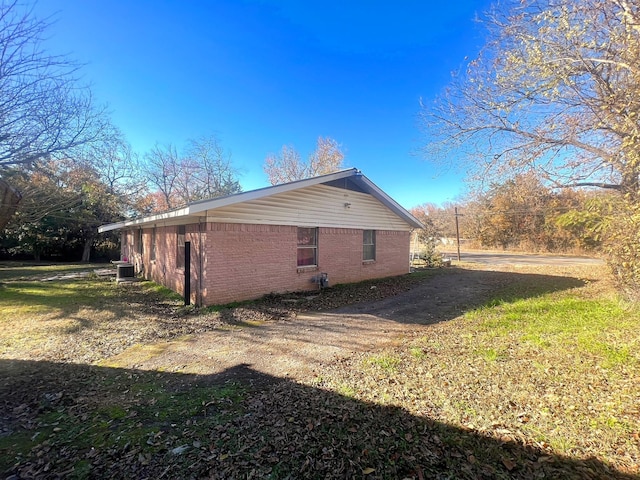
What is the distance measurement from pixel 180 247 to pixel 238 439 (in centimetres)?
800

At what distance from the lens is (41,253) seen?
936 inches

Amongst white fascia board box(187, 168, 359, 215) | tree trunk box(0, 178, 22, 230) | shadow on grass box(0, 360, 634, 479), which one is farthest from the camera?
white fascia board box(187, 168, 359, 215)

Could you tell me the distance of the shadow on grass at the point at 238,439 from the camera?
2.21 meters

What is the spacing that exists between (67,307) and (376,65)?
13726 millimetres

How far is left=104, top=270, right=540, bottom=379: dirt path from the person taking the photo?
171 inches

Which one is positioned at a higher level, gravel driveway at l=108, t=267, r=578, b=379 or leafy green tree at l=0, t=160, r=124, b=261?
leafy green tree at l=0, t=160, r=124, b=261

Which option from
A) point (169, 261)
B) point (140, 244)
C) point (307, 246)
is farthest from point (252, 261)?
point (140, 244)

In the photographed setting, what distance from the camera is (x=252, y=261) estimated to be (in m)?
8.34

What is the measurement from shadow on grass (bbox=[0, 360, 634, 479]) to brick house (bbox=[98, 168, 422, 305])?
432 cm

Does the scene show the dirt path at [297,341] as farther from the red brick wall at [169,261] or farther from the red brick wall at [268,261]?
the red brick wall at [169,261]

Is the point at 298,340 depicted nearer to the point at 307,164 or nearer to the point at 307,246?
the point at 307,246

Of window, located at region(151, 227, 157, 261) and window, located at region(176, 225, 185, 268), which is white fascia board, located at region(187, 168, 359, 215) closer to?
window, located at region(176, 225, 185, 268)

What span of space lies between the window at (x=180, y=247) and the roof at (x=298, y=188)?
0.67m

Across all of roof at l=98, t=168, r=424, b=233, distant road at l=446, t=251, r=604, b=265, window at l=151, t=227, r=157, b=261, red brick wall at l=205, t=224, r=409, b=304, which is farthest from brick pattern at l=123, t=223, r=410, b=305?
distant road at l=446, t=251, r=604, b=265
